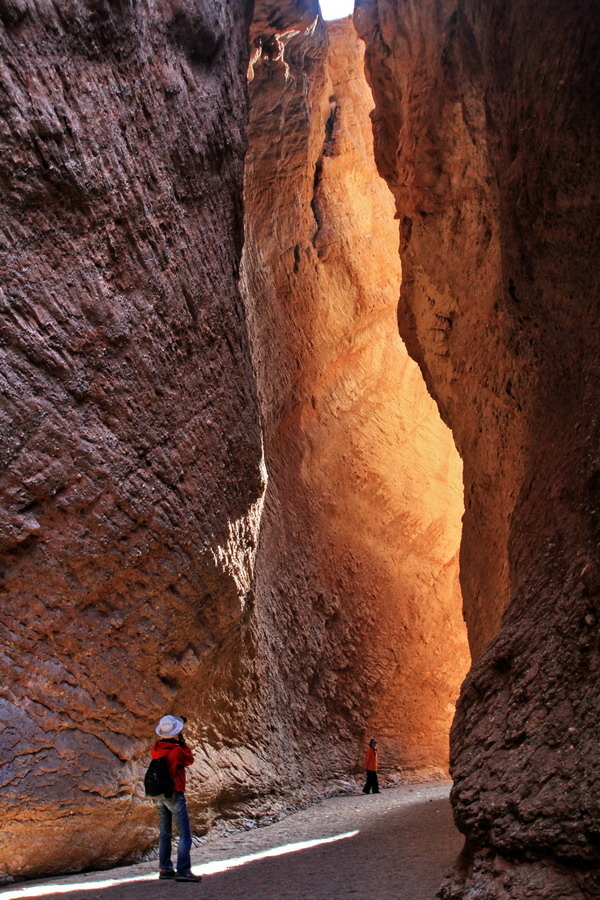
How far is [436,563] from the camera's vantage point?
13414 millimetres

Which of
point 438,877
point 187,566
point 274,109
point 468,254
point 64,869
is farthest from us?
point 274,109

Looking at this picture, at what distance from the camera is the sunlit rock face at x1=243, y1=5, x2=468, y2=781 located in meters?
10.1

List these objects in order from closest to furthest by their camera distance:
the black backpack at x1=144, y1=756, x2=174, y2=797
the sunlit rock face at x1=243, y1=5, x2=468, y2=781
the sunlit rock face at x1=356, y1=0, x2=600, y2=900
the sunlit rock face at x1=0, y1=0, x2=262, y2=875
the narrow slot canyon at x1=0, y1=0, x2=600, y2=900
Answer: the sunlit rock face at x1=356, y1=0, x2=600, y2=900, the narrow slot canyon at x1=0, y1=0, x2=600, y2=900, the black backpack at x1=144, y1=756, x2=174, y2=797, the sunlit rock face at x1=0, y1=0, x2=262, y2=875, the sunlit rock face at x1=243, y1=5, x2=468, y2=781

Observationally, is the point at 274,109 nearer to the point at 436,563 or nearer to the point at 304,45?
the point at 304,45

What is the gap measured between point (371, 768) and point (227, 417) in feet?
17.0

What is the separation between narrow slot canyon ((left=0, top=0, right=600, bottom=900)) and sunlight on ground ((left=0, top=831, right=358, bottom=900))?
55 centimetres

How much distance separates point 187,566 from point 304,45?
26.5 feet

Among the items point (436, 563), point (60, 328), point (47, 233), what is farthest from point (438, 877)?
point (436, 563)

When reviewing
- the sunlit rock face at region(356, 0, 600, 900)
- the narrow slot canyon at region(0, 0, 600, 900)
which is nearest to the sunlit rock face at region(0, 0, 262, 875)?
the narrow slot canyon at region(0, 0, 600, 900)

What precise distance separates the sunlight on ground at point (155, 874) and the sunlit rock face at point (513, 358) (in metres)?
2.12

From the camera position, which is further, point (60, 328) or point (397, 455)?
point (397, 455)

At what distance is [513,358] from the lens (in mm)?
6312

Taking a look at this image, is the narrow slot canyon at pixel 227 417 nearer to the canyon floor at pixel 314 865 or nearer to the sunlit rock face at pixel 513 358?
the sunlit rock face at pixel 513 358

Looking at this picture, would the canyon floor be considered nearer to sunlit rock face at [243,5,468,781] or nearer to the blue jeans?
the blue jeans
